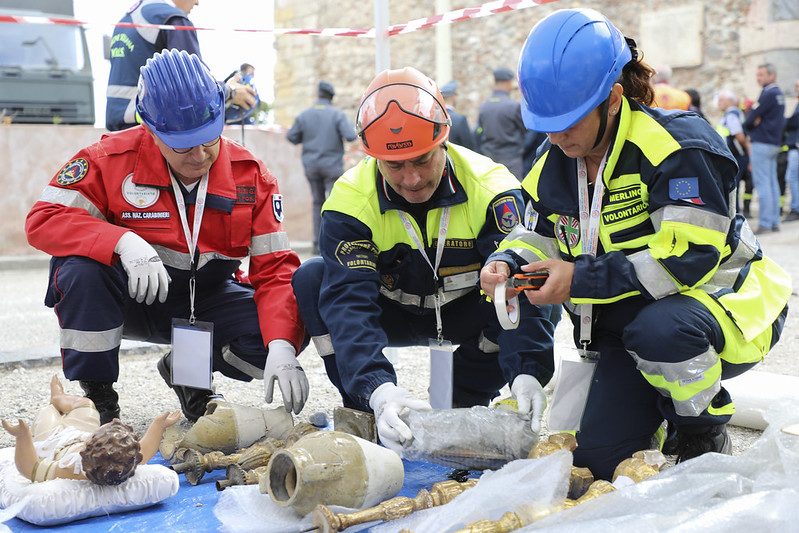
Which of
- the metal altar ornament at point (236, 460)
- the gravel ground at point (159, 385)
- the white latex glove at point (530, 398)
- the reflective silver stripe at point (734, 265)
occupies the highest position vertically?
the reflective silver stripe at point (734, 265)

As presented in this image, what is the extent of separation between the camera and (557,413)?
2.36 m

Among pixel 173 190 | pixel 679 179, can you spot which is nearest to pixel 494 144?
pixel 173 190

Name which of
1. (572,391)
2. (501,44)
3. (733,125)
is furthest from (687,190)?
(501,44)

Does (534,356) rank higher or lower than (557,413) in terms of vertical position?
higher

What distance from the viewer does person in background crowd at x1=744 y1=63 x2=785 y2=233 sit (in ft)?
29.6

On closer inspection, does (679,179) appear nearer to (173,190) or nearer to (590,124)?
(590,124)

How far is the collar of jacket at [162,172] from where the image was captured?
2803 mm

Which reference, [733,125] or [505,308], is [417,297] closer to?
[505,308]

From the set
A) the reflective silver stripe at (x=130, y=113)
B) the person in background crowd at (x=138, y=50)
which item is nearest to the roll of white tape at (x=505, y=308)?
the person in background crowd at (x=138, y=50)

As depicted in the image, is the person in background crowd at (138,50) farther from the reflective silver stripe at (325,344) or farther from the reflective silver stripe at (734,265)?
the reflective silver stripe at (734,265)

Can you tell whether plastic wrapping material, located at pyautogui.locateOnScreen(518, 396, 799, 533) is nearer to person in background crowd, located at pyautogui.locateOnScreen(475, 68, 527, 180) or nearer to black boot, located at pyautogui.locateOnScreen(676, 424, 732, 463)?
black boot, located at pyautogui.locateOnScreen(676, 424, 732, 463)

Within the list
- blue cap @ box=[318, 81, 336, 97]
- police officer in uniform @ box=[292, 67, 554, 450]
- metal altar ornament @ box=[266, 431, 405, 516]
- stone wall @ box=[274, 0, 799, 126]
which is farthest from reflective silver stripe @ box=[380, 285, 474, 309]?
stone wall @ box=[274, 0, 799, 126]

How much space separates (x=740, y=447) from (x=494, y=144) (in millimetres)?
6729

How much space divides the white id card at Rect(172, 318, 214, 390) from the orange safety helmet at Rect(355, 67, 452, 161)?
0.87 meters
